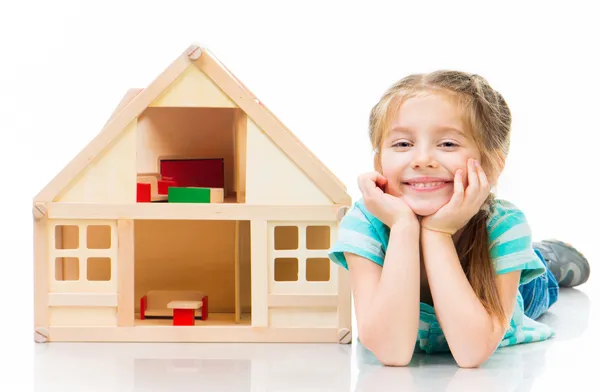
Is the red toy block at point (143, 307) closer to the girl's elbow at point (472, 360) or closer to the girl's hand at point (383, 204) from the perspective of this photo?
the girl's hand at point (383, 204)

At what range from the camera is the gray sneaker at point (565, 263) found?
8.75ft

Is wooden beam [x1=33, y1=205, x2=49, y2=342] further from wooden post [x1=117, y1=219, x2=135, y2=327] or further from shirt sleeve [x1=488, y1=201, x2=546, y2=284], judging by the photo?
shirt sleeve [x1=488, y1=201, x2=546, y2=284]

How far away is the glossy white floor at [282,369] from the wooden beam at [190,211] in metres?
0.28

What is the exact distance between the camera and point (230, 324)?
2.06 metres

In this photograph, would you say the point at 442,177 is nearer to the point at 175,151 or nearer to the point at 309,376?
the point at 309,376

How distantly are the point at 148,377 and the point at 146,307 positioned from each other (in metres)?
0.45

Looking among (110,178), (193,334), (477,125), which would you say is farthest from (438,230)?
(110,178)

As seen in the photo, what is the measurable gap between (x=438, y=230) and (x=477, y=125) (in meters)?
0.22

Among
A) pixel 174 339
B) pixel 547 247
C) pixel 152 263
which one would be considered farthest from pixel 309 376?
pixel 547 247

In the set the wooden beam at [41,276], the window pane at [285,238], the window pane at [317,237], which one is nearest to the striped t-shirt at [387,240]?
the window pane at [317,237]

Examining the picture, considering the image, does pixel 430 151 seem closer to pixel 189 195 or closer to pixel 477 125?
pixel 477 125

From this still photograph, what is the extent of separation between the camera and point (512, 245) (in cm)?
181

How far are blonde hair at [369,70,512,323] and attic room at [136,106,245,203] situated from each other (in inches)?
15.4

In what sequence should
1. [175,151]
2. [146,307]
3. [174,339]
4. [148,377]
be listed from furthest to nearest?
[175,151] < [146,307] < [174,339] < [148,377]
